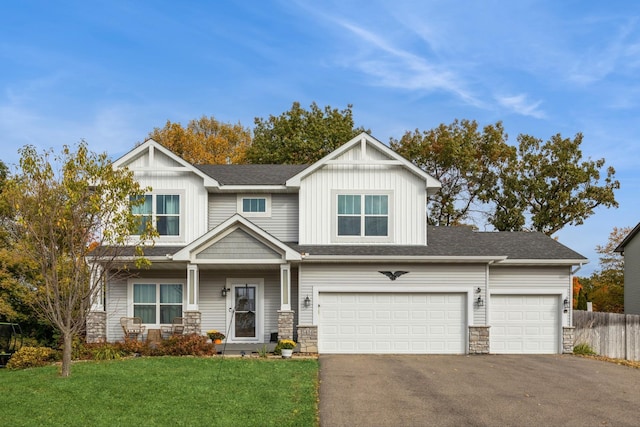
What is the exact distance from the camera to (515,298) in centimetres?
2170

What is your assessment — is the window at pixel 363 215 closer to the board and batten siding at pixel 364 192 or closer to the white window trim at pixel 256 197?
the board and batten siding at pixel 364 192

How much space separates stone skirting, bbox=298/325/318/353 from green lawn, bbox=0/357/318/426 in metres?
2.60

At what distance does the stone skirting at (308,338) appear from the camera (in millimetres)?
19859

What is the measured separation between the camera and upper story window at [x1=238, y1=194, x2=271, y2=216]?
2238 cm

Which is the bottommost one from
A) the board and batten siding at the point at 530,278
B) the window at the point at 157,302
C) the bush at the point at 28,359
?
the bush at the point at 28,359

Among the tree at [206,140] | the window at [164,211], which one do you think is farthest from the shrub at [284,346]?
the tree at [206,140]

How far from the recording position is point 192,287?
20.1 m

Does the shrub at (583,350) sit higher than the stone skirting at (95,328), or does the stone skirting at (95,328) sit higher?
the stone skirting at (95,328)

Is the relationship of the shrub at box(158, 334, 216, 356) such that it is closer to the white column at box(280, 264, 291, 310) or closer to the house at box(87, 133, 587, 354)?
the house at box(87, 133, 587, 354)

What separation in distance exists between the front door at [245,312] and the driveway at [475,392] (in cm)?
334

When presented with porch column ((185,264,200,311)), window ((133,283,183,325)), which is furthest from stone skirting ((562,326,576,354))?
window ((133,283,183,325))

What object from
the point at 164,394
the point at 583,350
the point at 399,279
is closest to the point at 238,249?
the point at 399,279

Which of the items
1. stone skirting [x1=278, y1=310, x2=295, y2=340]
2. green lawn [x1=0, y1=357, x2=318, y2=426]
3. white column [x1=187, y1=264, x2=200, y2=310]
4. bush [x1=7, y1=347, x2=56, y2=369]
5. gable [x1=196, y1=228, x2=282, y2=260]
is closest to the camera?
green lawn [x1=0, y1=357, x2=318, y2=426]

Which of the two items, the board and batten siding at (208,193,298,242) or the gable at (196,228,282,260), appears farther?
the board and batten siding at (208,193,298,242)
